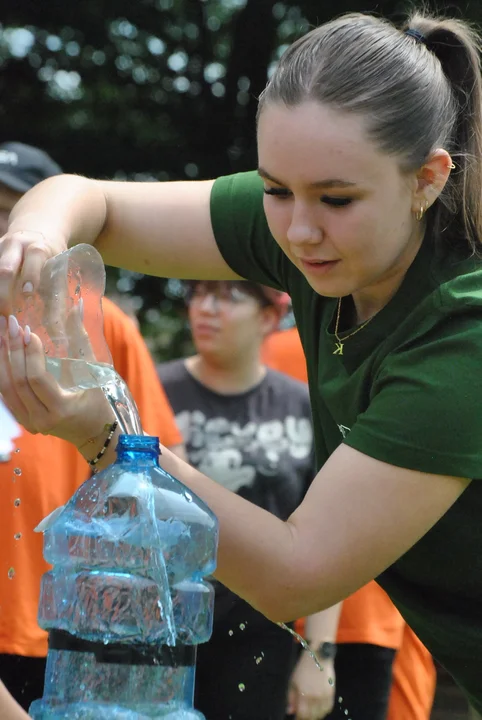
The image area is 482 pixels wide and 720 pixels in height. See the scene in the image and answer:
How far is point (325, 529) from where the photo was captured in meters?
2.19

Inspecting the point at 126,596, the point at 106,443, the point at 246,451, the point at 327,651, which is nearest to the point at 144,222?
the point at 106,443

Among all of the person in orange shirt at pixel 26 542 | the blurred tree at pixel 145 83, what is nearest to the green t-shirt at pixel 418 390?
the person in orange shirt at pixel 26 542

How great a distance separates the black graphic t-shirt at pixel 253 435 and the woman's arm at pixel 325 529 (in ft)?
6.94

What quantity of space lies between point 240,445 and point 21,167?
1.25m

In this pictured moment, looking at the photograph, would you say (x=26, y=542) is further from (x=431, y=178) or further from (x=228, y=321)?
(x=431, y=178)

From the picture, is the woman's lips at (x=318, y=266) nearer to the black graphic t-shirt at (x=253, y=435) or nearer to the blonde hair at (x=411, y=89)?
the blonde hair at (x=411, y=89)

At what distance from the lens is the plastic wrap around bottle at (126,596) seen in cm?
215

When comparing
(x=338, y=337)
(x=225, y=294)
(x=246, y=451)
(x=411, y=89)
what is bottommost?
(x=246, y=451)

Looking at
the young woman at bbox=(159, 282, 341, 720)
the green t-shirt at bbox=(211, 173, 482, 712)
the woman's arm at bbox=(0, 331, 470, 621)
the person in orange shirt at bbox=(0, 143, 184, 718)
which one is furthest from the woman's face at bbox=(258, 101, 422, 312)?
the young woman at bbox=(159, 282, 341, 720)

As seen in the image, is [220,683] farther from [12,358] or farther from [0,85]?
[0,85]

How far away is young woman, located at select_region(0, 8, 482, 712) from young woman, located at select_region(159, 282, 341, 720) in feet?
5.63

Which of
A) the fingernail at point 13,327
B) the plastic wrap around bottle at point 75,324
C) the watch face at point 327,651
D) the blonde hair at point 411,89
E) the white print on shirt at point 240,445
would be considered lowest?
the watch face at point 327,651

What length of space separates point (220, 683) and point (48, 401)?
2419mm

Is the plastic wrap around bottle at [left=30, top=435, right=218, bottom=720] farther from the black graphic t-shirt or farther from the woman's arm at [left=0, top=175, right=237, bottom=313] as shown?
the black graphic t-shirt
